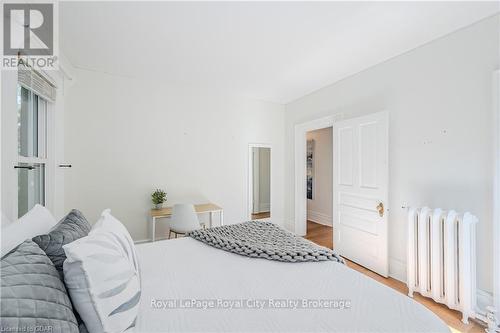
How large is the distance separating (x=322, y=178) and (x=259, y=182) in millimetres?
1620

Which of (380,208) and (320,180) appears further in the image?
(320,180)

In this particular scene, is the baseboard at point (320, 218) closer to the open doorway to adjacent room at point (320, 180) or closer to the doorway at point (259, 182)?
the open doorway to adjacent room at point (320, 180)

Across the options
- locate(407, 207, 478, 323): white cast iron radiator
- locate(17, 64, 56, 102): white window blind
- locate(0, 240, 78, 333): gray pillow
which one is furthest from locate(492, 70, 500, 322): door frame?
locate(17, 64, 56, 102): white window blind

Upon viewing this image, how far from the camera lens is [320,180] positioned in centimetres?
504

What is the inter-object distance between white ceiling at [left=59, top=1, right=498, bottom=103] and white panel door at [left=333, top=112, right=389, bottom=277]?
81 centimetres

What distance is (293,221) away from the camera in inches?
165

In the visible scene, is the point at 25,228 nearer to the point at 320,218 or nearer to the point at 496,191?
the point at 496,191

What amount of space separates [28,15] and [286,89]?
299 cm

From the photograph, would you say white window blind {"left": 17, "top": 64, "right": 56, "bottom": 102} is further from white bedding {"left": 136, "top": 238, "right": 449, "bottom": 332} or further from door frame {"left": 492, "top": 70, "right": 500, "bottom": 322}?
door frame {"left": 492, "top": 70, "right": 500, "bottom": 322}

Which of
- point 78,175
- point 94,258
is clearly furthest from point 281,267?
point 78,175

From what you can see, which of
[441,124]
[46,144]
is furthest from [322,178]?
[46,144]

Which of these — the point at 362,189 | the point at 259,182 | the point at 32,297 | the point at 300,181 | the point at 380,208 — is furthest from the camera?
the point at 259,182

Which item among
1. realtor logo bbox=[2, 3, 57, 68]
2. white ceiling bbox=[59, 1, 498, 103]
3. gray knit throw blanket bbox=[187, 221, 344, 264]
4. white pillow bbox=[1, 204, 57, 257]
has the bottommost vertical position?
gray knit throw blanket bbox=[187, 221, 344, 264]

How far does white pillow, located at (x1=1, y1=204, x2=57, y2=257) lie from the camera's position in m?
0.88
